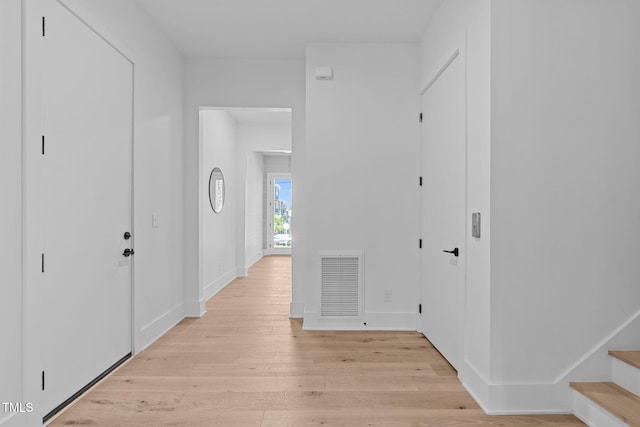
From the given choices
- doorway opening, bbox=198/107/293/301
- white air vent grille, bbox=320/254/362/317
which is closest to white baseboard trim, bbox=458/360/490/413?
white air vent grille, bbox=320/254/362/317

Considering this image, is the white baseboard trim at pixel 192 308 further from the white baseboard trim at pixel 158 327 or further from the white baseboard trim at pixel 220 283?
the white baseboard trim at pixel 220 283

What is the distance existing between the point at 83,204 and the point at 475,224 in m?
2.42

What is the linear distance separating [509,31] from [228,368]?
2819mm

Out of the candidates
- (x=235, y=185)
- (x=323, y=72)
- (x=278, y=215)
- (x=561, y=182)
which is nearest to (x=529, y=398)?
(x=561, y=182)

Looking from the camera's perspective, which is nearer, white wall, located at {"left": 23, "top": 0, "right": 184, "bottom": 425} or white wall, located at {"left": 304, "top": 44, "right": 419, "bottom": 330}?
white wall, located at {"left": 23, "top": 0, "right": 184, "bottom": 425}

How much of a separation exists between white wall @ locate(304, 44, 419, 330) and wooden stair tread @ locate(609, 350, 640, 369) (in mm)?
1835

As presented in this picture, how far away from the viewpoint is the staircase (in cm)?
191

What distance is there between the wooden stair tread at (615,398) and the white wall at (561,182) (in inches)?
5.8

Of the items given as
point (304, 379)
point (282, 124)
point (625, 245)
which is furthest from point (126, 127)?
point (282, 124)

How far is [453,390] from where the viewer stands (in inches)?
99.7

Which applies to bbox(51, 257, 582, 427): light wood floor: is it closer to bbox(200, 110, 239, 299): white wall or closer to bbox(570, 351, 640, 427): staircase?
bbox(570, 351, 640, 427): staircase

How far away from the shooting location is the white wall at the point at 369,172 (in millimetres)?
3906

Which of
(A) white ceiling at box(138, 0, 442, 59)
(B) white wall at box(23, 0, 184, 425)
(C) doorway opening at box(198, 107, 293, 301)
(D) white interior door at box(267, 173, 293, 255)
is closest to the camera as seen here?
(B) white wall at box(23, 0, 184, 425)

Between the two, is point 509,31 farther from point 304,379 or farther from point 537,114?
point 304,379
